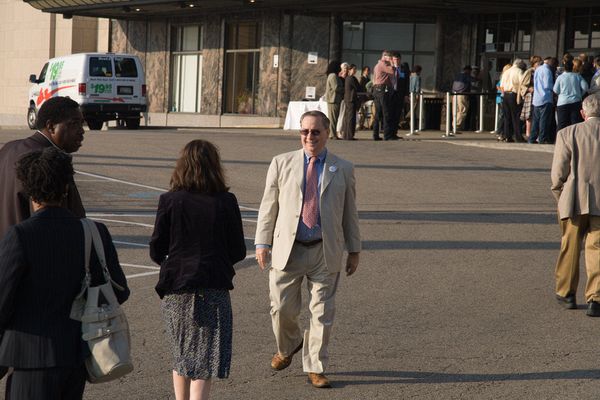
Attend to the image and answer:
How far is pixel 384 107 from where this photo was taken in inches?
922

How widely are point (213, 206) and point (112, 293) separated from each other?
1.34 metres

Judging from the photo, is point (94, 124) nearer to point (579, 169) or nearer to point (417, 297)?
point (417, 297)

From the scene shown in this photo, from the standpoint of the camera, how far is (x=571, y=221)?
9.07 meters

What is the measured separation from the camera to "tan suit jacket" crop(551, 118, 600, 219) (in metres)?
8.95

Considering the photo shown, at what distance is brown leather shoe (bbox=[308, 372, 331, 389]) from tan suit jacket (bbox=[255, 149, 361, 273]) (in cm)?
64

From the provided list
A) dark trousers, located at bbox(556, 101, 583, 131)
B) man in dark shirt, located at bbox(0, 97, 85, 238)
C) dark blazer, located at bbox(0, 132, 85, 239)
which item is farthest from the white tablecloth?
dark blazer, located at bbox(0, 132, 85, 239)

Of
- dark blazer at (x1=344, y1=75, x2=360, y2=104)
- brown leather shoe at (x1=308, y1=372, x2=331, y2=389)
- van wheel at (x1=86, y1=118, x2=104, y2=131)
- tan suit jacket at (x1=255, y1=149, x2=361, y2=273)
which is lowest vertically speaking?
brown leather shoe at (x1=308, y1=372, x2=331, y2=389)

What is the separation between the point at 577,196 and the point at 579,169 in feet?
0.74

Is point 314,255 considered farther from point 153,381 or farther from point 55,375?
point 55,375

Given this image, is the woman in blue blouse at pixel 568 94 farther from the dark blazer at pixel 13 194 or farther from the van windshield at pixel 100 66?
the dark blazer at pixel 13 194

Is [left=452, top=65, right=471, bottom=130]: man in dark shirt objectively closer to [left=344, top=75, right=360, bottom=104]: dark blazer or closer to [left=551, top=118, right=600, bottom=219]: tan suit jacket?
[left=344, top=75, right=360, bottom=104]: dark blazer

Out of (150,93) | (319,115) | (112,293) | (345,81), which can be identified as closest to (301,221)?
(319,115)

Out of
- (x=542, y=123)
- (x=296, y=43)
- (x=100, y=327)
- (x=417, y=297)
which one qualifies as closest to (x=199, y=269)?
(x=100, y=327)

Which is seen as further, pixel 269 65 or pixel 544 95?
pixel 269 65
